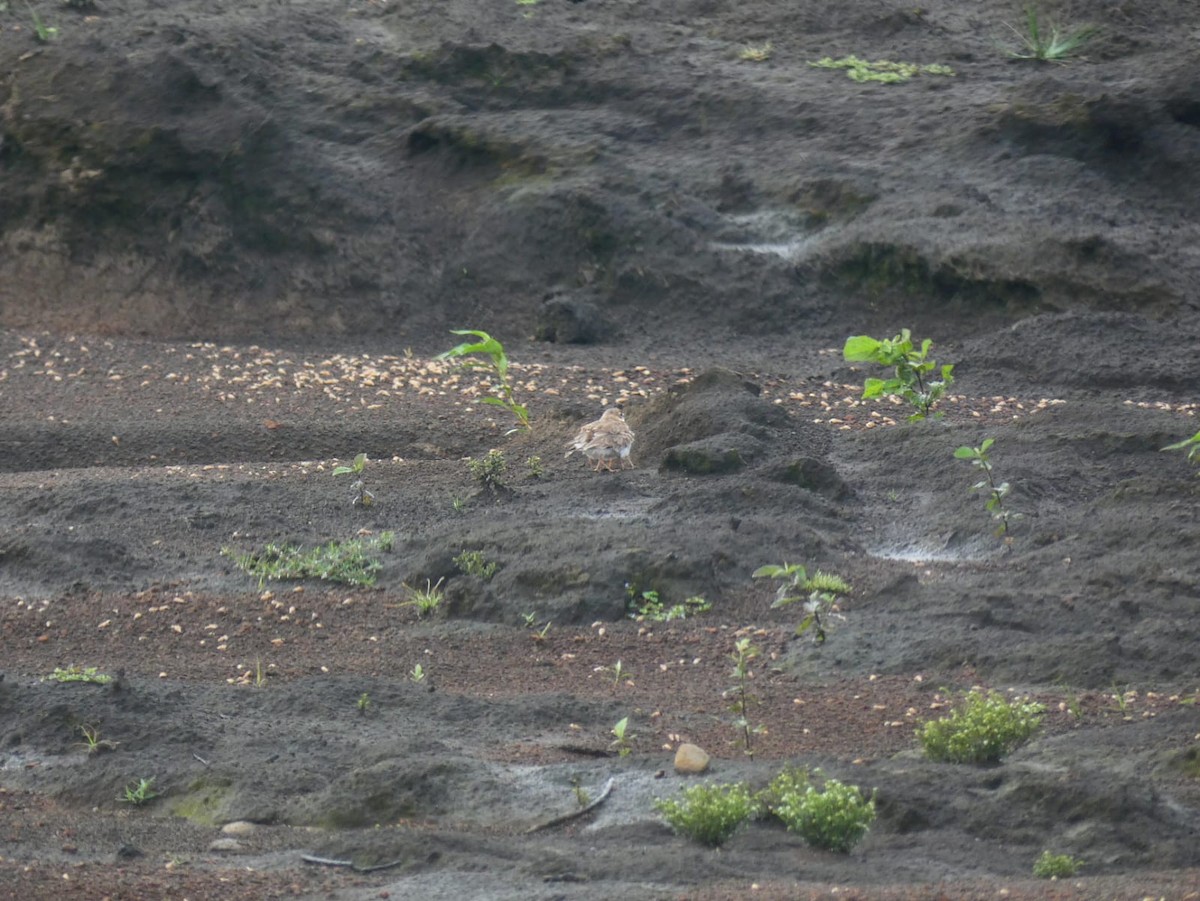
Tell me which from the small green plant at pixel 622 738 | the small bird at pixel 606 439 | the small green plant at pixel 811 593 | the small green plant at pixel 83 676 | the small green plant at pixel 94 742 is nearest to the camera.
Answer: the small green plant at pixel 622 738

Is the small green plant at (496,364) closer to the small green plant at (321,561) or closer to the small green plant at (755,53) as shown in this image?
the small green plant at (321,561)

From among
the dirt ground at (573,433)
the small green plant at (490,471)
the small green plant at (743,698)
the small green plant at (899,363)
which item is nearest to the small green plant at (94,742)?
the dirt ground at (573,433)

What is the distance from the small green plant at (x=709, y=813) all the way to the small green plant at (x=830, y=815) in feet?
0.38

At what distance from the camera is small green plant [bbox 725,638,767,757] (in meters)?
5.23

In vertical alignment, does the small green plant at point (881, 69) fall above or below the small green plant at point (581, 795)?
above

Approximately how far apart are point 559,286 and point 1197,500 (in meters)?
6.66

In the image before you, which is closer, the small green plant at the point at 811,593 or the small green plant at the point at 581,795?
the small green plant at the point at 581,795

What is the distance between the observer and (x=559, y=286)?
43.7 ft

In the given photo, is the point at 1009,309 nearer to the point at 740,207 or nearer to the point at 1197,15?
the point at 740,207

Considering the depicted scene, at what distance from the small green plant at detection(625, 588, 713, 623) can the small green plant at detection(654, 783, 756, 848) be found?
97.9 inches

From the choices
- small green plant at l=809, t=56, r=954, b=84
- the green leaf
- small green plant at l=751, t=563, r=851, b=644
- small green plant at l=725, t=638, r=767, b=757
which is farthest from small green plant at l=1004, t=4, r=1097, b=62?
small green plant at l=725, t=638, r=767, b=757

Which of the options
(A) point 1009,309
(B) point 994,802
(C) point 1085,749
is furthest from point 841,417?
(B) point 994,802

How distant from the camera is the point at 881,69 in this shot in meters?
14.6

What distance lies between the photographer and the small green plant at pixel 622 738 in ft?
17.1
